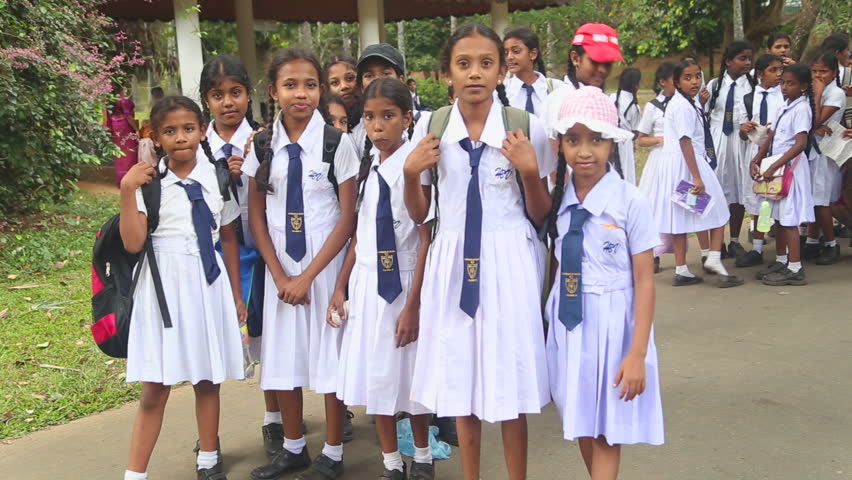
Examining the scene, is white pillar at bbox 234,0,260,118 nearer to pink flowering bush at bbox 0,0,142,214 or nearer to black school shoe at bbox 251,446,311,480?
pink flowering bush at bbox 0,0,142,214

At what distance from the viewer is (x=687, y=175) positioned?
264 inches

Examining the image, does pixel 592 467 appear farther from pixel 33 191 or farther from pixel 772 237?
pixel 33 191

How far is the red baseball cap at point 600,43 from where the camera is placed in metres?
3.83

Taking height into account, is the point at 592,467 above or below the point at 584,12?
below

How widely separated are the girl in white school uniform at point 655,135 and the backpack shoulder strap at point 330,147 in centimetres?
393

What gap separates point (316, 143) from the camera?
3.52 meters

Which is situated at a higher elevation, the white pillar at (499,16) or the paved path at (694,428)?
the white pillar at (499,16)

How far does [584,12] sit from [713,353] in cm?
1637

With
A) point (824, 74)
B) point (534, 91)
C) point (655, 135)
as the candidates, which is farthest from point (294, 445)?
point (824, 74)

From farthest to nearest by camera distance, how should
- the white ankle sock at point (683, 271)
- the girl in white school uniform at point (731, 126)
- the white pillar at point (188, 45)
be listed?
the white pillar at point (188, 45) → the girl in white school uniform at point (731, 126) → the white ankle sock at point (683, 271)

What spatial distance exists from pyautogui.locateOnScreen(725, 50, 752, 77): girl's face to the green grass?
5473 millimetres

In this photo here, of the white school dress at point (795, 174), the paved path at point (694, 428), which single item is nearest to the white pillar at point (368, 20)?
the white school dress at point (795, 174)

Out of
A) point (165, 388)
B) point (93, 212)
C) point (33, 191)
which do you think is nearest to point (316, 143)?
point (165, 388)

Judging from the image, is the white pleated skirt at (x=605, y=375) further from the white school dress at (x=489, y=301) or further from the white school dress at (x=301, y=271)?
the white school dress at (x=301, y=271)
